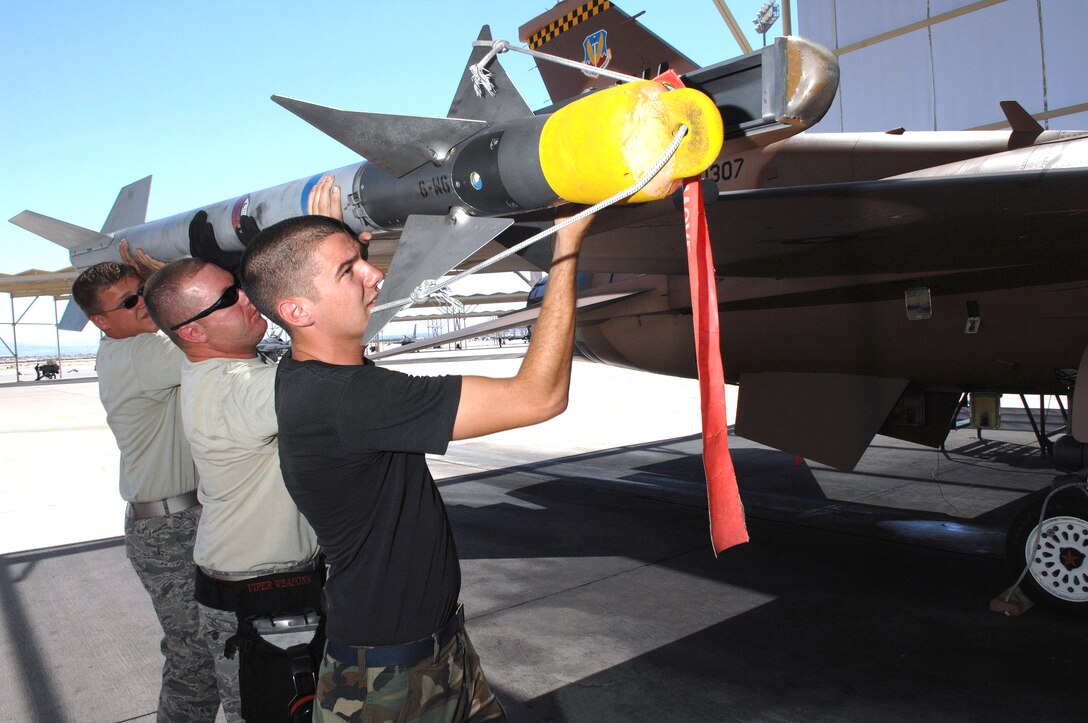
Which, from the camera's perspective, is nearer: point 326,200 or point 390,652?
point 390,652

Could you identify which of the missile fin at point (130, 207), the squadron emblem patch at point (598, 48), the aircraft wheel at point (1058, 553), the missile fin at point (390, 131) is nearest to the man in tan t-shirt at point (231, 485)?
the missile fin at point (390, 131)

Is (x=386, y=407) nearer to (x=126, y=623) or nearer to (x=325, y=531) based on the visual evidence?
(x=325, y=531)

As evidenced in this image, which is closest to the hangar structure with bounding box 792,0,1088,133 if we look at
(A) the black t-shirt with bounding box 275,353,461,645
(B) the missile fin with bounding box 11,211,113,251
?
(B) the missile fin with bounding box 11,211,113,251

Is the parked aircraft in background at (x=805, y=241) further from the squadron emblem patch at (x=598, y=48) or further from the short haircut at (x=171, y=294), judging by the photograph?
the short haircut at (x=171, y=294)

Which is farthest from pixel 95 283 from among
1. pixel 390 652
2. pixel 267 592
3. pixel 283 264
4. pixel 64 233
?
pixel 64 233

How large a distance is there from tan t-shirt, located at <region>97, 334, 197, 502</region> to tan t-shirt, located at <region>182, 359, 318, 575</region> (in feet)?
2.03

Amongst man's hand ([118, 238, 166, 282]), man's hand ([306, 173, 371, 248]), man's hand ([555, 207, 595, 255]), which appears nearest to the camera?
man's hand ([555, 207, 595, 255])

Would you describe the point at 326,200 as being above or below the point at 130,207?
below

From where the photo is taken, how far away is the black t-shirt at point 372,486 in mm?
1670

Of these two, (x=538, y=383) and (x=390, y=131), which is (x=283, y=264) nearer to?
(x=538, y=383)

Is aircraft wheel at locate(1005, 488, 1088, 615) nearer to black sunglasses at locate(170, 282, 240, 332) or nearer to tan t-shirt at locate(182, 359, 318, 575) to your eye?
tan t-shirt at locate(182, 359, 318, 575)

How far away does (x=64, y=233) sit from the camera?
5449mm

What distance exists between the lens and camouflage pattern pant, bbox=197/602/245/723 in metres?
2.33

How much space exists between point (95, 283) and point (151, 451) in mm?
724
